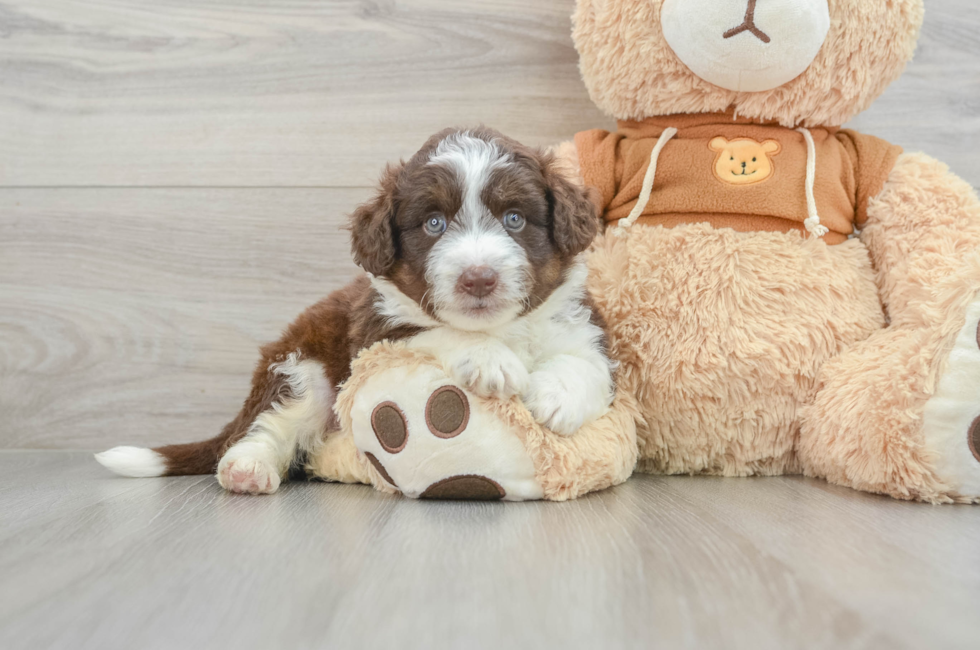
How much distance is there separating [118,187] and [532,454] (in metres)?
1.84

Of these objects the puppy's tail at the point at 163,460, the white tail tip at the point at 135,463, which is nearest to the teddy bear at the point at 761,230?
the puppy's tail at the point at 163,460

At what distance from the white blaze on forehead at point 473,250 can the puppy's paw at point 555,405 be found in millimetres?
172

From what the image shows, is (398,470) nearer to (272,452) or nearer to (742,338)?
(272,452)

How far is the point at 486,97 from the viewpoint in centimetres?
253

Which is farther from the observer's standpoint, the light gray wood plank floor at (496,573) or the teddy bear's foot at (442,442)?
the teddy bear's foot at (442,442)

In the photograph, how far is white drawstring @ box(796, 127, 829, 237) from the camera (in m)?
1.92

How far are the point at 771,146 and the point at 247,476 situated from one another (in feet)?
5.14

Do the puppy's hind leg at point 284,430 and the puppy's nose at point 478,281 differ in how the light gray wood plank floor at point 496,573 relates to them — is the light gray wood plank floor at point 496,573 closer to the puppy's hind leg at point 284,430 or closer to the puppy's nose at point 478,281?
the puppy's hind leg at point 284,430

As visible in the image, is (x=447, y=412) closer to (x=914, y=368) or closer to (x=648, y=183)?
(x=648, y=183)

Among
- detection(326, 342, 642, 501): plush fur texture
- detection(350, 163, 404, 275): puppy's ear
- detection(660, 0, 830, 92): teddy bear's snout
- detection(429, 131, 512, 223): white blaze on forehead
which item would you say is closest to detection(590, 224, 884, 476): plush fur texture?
detection(326, 342, 642, 501): plush fur texture

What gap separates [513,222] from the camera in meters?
1.71

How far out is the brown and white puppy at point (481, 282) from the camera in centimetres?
163

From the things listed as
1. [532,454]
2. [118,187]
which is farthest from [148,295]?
[532,454]

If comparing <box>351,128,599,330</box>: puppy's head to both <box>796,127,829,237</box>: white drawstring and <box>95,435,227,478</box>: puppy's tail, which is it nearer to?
<box>796,127,829,237</box>: white drawstring
